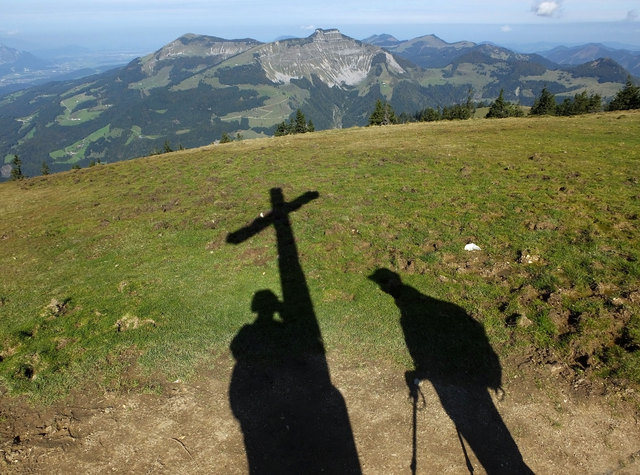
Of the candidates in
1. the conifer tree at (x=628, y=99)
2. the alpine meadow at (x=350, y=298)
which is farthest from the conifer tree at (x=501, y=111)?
the alpine meadow at (x=350, y=298)

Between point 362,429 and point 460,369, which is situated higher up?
point 460,369

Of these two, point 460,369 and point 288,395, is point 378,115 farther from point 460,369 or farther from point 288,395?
point 288,395

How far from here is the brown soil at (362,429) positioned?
8.23 m

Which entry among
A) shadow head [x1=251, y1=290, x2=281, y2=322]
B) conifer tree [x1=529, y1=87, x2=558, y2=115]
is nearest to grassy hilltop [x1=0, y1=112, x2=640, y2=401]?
shadow head [x1=251, y1=290, x2=281, y2=322]

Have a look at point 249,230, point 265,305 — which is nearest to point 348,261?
point 265,305

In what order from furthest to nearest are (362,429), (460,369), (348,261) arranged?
(348,261), (460,369), (362,429)

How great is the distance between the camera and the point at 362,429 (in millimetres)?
9086

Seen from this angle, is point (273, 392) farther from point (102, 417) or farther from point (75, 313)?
point (75, 313)

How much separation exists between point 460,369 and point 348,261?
7.25 m

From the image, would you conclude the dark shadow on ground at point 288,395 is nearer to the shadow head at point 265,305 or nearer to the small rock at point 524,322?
the shadow head at point 265,305

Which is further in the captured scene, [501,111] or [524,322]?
[501,111]

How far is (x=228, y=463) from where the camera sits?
848 cm

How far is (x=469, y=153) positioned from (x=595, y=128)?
714 inches

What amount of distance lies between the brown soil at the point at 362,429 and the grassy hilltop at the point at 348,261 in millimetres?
791
